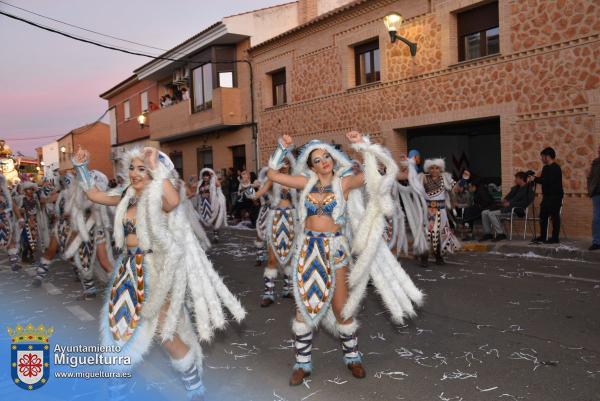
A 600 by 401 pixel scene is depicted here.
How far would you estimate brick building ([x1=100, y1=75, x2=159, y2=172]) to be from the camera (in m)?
31.3

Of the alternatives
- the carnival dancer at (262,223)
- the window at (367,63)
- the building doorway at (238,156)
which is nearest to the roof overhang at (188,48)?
the building doorway at (238,156)

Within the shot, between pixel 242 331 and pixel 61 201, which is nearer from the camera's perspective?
pixel 242 331

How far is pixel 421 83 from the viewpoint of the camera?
1450cm

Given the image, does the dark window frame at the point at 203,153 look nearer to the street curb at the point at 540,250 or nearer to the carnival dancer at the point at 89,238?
the street curb at the point at 540,250

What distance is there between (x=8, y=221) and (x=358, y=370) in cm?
864

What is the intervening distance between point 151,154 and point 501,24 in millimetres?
11132

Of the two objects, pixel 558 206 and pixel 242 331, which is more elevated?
pixel 558 206

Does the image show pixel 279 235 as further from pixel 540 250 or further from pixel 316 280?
pixel 540 250

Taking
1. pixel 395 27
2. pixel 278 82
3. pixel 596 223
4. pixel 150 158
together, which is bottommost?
pixel 596 223

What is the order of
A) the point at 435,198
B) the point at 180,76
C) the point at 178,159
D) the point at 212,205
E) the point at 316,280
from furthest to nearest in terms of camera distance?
the point at 178,159 < the point at 180,76 < the point at 212,205 < the point at 435,198 < the point at 316,280

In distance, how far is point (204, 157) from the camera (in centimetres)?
2655

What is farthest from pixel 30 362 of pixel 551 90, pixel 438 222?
pixel 551 90

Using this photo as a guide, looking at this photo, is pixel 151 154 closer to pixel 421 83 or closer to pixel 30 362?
pixel 30 362

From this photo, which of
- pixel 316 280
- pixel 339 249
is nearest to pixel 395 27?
pixel 339 249
